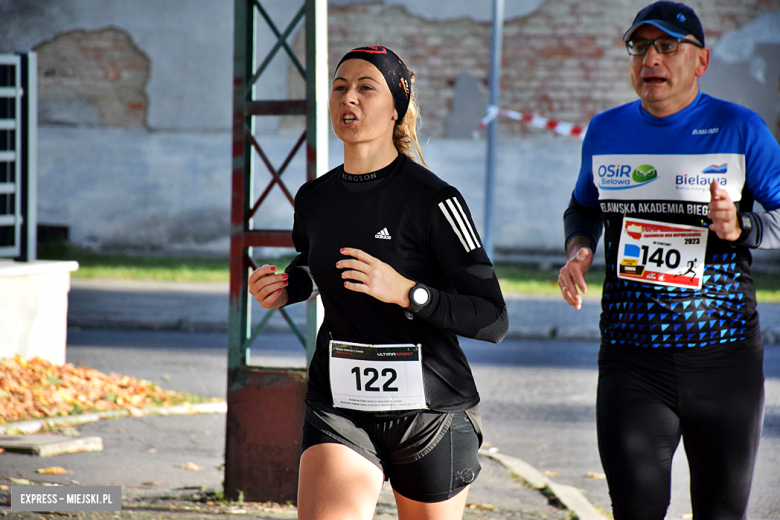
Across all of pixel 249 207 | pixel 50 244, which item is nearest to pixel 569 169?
pixel 50 244

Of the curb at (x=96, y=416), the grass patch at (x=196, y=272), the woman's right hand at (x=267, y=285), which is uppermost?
the woman's right hand at (x=267, y=285)

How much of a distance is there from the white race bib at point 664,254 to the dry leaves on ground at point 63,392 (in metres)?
4.93

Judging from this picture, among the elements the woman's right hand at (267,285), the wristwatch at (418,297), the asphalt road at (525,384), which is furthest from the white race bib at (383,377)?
the asphalt road at (525,384)

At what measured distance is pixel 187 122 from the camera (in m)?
19.1

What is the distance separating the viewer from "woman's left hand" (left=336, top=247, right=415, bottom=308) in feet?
7.38

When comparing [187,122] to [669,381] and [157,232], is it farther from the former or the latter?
[669,381]

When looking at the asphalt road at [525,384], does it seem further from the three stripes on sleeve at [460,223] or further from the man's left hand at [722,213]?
the three stripes on sleeve at [460,223]

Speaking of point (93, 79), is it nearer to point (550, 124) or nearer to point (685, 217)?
point (550, 124)

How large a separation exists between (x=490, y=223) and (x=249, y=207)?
1101cm

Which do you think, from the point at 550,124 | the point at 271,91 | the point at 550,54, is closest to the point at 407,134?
the point at 550,124

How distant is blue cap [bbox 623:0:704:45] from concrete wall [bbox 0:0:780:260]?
1526cm

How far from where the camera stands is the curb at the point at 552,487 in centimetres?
459

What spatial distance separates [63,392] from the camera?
6.93m

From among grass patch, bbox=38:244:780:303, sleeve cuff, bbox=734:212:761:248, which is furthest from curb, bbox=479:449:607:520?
grass patch, bbox=38:244:780:303
